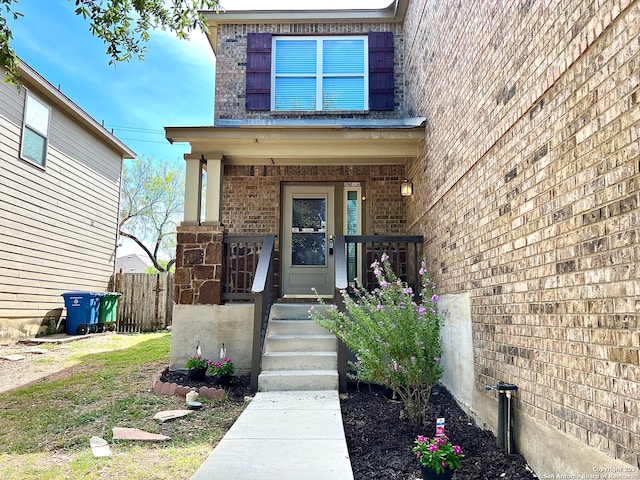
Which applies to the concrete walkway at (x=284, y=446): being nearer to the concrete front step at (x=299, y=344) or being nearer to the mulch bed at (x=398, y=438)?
the mulch bed at (x=398, y=438)

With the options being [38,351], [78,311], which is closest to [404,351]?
[38,351]

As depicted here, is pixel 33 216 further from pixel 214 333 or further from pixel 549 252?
pixel 549 252

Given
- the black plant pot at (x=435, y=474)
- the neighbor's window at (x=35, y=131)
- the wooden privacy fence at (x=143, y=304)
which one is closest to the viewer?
the black plant pot at (x=435, y=474)

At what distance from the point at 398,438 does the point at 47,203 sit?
9.71 metres

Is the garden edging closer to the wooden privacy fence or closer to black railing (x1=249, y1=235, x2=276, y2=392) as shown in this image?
black railing (x1=249, y1=235, x2=276, y2=392)

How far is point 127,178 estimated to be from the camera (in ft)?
70.8

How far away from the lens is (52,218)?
10422mm

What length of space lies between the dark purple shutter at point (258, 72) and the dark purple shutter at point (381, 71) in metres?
1.85

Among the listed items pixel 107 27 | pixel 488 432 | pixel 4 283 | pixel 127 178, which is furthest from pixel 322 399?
pixel 127 178

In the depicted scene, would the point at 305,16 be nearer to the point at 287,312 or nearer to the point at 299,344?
the point at 287,312

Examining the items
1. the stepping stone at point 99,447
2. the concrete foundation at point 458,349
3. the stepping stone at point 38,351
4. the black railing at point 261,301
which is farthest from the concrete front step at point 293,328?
the stepping stone at point 38,351

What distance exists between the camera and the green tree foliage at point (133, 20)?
390cm

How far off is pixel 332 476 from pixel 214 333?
3.64 m

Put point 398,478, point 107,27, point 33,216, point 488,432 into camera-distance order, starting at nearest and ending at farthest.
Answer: point 398,478 → point 488,432 → point 107,27 → point 33,216
